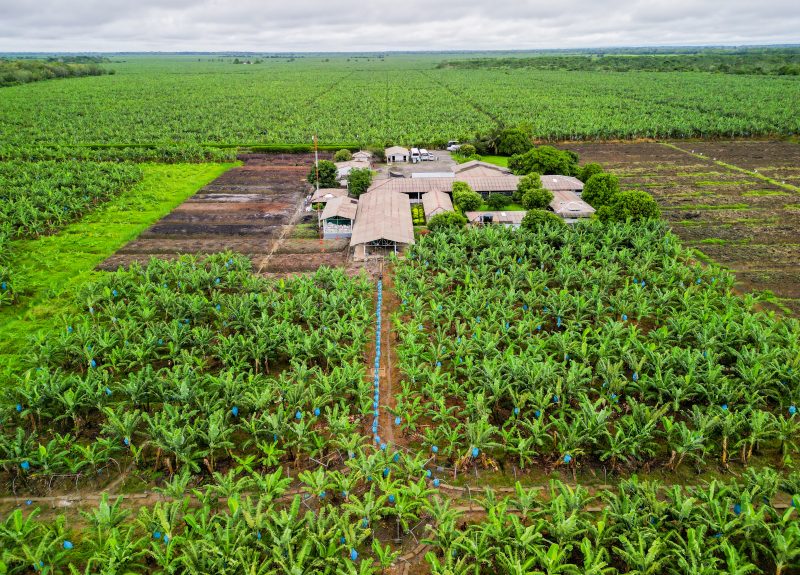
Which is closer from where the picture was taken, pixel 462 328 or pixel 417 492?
pixel 417 492

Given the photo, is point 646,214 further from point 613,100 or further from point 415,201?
point 613,100

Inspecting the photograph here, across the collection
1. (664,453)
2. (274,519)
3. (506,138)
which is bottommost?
(664,453)

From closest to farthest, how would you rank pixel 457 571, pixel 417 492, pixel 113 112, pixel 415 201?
pixel 457 571 < pixel 417 492 < pixel 415 201 < pixel 113 112

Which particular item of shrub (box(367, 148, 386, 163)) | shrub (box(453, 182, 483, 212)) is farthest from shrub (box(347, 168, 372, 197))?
shrub (box(367, 148, 386, 163))

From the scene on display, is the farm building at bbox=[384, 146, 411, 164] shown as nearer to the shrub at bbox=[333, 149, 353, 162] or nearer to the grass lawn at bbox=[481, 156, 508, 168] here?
the shrub at bbox=[333, 149, 353, 162]

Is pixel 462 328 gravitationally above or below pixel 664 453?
above

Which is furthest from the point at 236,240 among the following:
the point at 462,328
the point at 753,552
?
the point at 753,552

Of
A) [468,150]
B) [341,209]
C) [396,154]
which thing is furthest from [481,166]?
[341,209]
